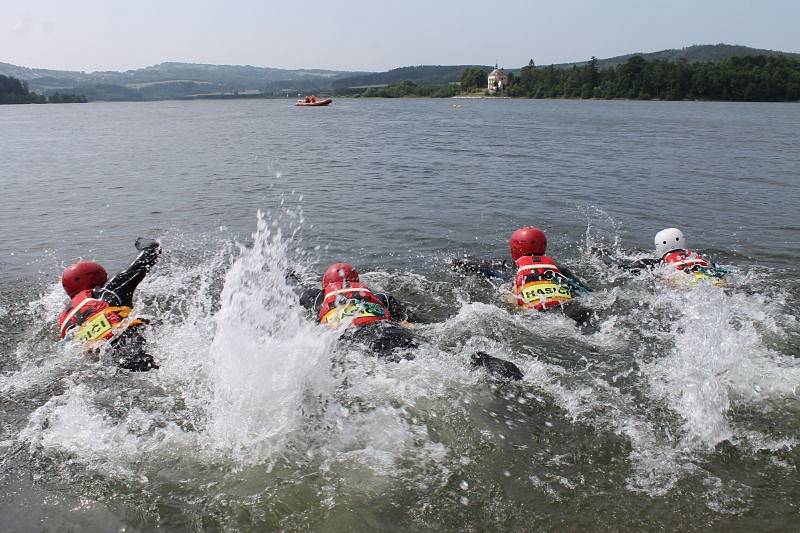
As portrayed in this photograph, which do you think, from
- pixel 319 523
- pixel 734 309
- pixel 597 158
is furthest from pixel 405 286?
pixel 597 158

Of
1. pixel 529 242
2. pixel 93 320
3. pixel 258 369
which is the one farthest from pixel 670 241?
pixel 93 320

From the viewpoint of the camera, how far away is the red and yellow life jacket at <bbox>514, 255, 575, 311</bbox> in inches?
396

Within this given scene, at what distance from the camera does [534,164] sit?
28.8 meters

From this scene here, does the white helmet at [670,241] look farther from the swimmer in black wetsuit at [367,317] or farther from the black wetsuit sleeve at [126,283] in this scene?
the black wetsuit sleeve at [126,283]

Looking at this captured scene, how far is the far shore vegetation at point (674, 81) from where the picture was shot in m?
107

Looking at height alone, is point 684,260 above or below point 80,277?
below

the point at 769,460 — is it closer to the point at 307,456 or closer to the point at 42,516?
the point at 307,456

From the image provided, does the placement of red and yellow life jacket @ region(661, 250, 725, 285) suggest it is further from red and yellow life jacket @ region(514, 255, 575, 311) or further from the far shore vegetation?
the far shore vegetation

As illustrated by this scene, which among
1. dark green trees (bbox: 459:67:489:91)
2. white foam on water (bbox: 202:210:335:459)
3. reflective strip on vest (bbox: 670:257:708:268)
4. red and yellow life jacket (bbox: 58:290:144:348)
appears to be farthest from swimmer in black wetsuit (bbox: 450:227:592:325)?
dark green trees (bbox: 459:67:489:91)

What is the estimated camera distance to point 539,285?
10141 mm

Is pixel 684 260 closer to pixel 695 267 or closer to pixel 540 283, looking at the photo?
pixel 695 267

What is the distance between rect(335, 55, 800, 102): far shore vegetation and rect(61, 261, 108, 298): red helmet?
122433 mm

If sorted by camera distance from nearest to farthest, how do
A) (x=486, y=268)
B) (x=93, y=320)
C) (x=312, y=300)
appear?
(x=93, y=320), (x=312, y=300), (x=486, y=268)

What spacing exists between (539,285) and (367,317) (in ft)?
10.6
